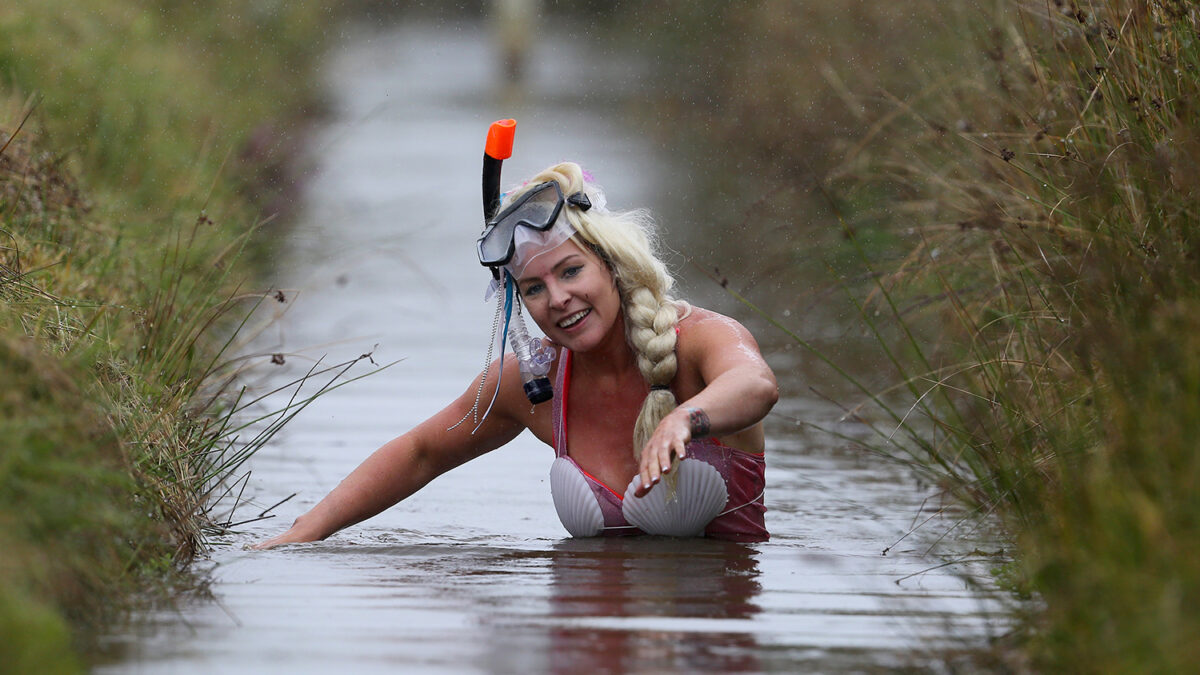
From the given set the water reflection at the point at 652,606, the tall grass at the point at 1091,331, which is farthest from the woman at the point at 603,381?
the tall grass at the point at 1091,331

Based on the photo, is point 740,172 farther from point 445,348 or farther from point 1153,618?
point 1153,618

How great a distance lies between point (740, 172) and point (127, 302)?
10981mm

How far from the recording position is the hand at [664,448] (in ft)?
13.5

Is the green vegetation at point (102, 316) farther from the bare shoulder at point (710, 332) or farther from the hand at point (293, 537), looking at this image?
the bare shoulder at point (710, 332)

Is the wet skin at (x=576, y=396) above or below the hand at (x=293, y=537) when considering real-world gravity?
above

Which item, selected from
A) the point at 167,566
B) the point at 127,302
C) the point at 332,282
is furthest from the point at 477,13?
the point at 167,566

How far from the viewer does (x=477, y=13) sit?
1416 inches

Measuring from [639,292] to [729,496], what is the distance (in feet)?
2.34

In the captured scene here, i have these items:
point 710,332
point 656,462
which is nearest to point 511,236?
point 710,332

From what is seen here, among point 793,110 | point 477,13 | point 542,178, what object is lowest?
point 542,178

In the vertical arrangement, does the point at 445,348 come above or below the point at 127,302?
above

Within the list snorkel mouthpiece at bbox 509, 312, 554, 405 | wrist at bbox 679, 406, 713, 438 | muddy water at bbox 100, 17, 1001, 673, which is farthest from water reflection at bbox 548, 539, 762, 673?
snorkel mouthpiece at bbox 509, 312, 554, 405

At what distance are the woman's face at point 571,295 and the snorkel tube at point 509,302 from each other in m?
0.13

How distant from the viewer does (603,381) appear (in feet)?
18.3
